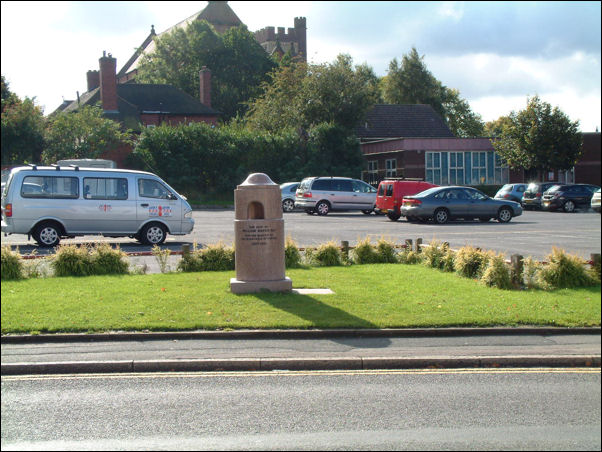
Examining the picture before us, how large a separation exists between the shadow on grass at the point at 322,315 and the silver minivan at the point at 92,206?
30.5ft

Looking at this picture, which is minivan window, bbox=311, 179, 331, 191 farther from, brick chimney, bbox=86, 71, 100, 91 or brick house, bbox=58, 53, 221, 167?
brick chimney, bbox=86, 71, 100, 91

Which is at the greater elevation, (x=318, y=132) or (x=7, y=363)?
(x=318, y=132)

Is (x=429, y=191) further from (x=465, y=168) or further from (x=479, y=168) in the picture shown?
(x=479, y=168)

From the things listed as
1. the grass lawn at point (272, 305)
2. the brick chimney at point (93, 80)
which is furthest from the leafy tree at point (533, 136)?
the brick chimney at point (93, 80)

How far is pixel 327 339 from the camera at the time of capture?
29.0 feet

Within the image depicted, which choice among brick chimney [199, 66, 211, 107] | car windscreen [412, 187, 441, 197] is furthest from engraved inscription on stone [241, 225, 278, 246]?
brick chimney [199, 66, 211, 107]

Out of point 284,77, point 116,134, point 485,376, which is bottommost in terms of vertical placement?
point 485,376

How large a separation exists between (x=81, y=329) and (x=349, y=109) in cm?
4428

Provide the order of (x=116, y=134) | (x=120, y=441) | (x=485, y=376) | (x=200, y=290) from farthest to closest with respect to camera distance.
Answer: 1. (x=116, y=134)
2. (x=200, y=290)
3. (x=485, y=376)
4. (x=120, y=441)

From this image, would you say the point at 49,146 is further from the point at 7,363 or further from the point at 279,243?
the point at 279,243

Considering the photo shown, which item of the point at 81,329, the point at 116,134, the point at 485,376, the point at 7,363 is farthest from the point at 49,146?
the point at 116,134

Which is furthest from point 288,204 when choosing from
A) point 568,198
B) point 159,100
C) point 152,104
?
point 159,100

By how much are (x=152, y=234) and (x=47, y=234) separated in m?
2.89

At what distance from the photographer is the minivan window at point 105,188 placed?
19.1 m
